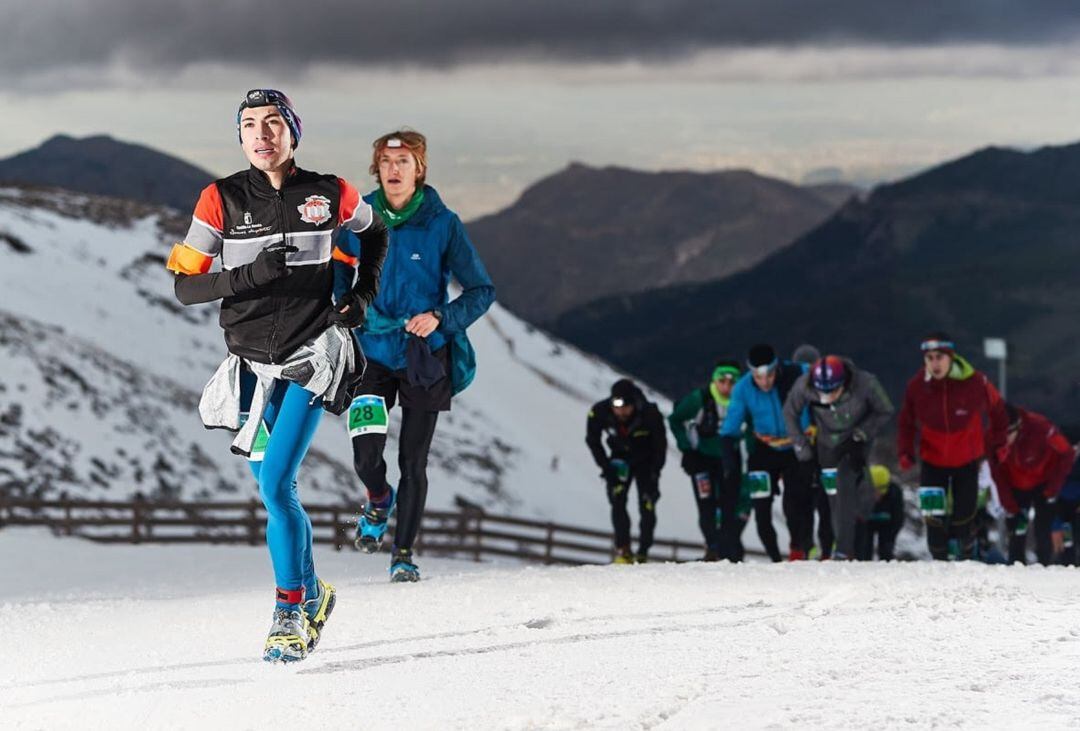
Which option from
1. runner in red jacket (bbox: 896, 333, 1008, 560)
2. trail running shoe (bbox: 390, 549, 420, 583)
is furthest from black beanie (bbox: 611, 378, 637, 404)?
trail running shoe (bbox: 390, 549, 420, 583)

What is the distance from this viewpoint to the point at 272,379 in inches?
257

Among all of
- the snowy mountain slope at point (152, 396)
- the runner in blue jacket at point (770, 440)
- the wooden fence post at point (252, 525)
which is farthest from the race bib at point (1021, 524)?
the snowy mountain slope at point (152, 396)

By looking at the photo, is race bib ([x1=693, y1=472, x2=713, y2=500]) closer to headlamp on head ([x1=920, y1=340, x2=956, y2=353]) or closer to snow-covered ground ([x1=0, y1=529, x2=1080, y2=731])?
headlamp on head ([x1=920, y1=340, x2=956, y2=353])

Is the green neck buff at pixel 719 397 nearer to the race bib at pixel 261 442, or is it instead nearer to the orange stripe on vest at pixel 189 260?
the race bib at pixel 261 442

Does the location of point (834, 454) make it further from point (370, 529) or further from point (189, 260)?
point (189, 260)

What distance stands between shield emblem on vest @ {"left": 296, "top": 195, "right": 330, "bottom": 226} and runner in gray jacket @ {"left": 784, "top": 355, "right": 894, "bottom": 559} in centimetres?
676

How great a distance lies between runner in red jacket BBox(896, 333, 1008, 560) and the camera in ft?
39.7

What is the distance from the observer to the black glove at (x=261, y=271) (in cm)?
615

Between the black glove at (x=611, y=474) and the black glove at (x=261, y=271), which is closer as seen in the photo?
the black glove at (x=261, y=271)

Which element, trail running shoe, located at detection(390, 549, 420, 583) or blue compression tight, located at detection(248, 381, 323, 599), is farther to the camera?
trail running shoe, located at detection(390, 549, 420, 583)

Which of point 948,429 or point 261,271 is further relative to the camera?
point 948,429

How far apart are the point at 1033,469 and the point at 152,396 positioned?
3117 cm

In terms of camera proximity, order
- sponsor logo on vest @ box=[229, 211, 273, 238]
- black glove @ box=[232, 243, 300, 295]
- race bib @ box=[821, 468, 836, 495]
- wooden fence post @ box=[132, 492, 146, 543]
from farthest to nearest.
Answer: wooden fence post @ box=[132, 492, 146, 543] < race bib @ box=[821, 468, 836, 495] < sponsor logo on vest @ box=[229, 211, 273, 238] < black glove @ box=[232, 243, 300, 295]

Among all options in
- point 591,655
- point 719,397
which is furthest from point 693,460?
point 591,655
